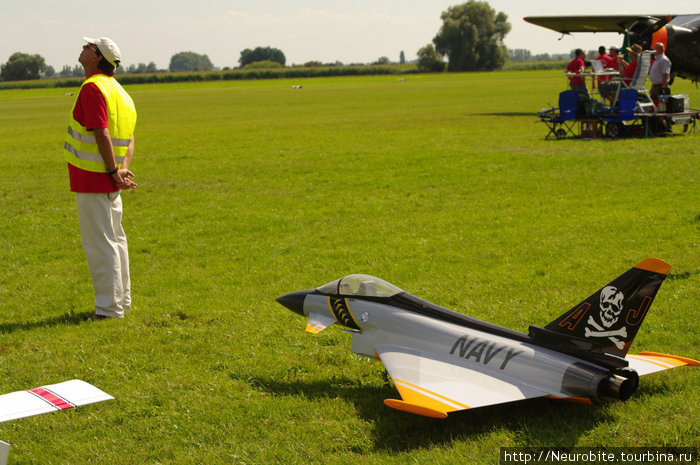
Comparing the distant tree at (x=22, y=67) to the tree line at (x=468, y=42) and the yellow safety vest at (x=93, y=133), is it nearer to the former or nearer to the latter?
the tree line at (x=468, y=42)

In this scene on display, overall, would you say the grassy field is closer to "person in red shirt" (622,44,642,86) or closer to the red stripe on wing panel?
the red stripe on wing panel

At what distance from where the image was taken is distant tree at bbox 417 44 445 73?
142250 mm

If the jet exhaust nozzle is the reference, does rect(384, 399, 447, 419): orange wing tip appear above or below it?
below

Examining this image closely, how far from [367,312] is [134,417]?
2.04 meters

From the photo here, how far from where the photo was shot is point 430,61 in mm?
142750

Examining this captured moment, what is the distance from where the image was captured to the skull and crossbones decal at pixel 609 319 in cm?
430

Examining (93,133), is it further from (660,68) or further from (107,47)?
(660,68)

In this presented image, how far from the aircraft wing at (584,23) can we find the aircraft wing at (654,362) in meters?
25.5

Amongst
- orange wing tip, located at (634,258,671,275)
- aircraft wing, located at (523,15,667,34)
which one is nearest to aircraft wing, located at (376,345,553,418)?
orange wing tip, located at (634,258,671,275)

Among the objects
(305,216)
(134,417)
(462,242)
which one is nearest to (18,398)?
(134,417)

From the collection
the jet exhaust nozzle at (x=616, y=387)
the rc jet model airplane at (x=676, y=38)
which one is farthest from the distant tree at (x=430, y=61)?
the jet exhaust nozzle at (x=616, y=387)

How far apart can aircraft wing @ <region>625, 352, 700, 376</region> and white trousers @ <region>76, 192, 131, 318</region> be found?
5.27m

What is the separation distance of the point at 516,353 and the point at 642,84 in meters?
18.7

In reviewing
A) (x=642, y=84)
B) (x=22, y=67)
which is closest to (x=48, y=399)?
(x=642, y=84)
